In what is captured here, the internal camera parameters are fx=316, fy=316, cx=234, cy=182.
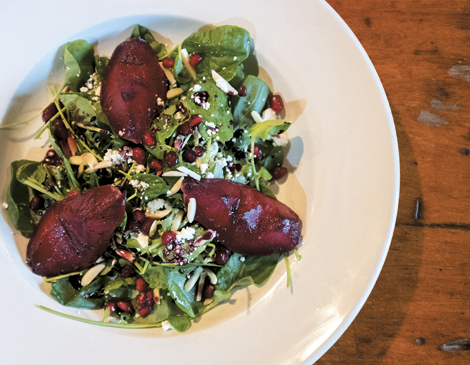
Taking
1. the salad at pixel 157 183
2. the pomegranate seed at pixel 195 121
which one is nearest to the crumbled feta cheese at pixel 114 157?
the salad at pixel 157 183

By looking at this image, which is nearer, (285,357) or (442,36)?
(285,357)

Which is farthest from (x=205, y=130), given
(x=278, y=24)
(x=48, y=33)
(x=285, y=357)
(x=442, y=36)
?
(x=442, y=36)

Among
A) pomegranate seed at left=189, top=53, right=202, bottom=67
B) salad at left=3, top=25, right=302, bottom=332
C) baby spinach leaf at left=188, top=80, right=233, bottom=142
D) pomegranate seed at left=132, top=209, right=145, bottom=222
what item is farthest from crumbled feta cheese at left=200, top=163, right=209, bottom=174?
pomegranate seed at left=189, top=53, right=202, bottom=67

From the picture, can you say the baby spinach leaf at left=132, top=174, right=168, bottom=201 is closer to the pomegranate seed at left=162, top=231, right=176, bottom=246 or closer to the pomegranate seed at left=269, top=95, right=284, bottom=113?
the pomegranate seed at left=162, top=231, right=176, bottom=246

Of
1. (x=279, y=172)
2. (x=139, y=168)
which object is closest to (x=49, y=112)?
(x=139, y=168)

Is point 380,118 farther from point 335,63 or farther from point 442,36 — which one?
point 442,36

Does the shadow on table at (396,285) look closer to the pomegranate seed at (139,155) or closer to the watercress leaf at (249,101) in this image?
the watercress leaf at (249,101)
